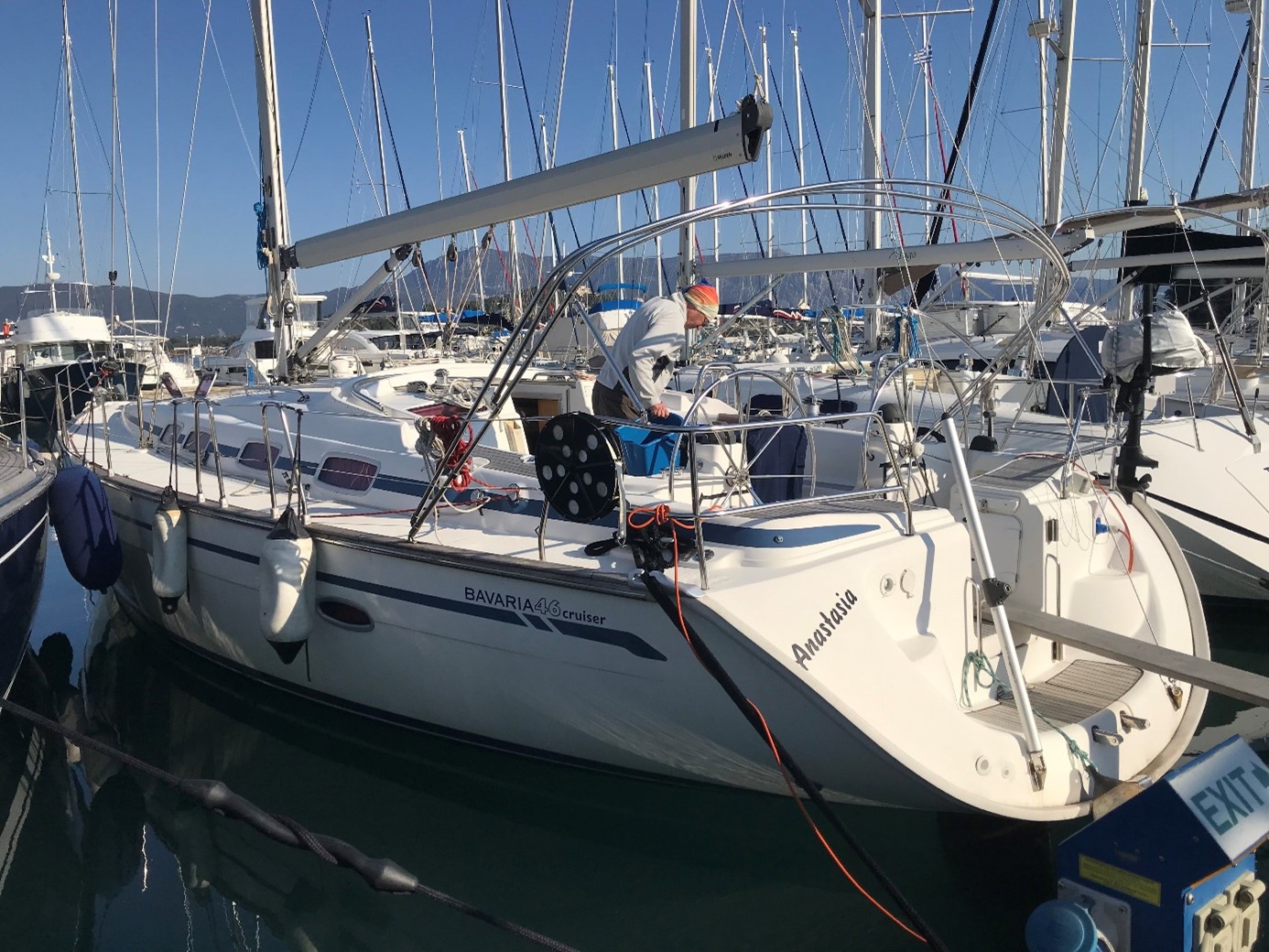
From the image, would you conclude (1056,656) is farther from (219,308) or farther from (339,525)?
(219,308)

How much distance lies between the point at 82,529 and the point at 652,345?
3725mm

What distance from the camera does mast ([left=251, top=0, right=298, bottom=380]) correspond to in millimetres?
8297

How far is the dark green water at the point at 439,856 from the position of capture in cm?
403

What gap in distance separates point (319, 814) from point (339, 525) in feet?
4.78

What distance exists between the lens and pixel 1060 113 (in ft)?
42.8

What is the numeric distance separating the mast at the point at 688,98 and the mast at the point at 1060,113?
5201mm

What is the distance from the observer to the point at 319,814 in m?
4.86

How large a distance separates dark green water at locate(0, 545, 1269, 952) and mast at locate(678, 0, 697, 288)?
5704 mm

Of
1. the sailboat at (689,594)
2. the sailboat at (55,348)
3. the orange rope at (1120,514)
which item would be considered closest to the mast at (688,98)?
the sailboat at (689,594)

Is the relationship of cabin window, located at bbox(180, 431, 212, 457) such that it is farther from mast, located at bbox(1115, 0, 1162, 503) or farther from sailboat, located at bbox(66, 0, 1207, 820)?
mast, located at bbox(1115, 0, 1162, 503)

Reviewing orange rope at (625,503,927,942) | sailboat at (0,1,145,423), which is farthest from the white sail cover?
sailboat at (0,1,145,423)

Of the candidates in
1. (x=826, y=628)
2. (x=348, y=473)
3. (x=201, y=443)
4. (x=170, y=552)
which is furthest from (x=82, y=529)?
(x=826, y=628)

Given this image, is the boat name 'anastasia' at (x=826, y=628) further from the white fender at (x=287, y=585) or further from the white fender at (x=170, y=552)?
the white fender at (x=170, y=552)

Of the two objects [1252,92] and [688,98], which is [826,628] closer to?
[688,98]
